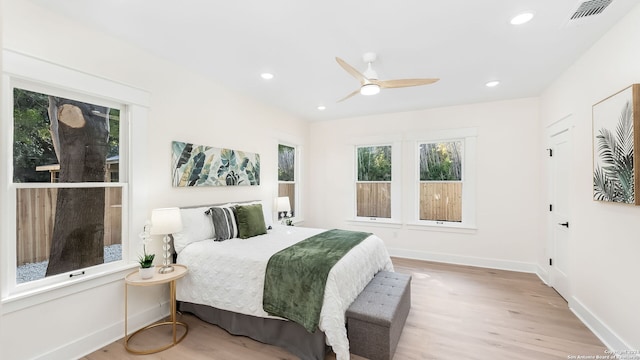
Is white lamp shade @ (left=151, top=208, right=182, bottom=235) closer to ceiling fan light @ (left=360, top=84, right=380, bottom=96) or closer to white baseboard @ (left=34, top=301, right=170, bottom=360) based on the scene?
white baseboard @ (left=34, top=301, right=170, bottom=360)

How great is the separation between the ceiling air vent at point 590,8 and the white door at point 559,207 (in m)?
1.39

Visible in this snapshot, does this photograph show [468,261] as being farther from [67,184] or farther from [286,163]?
[67,184]

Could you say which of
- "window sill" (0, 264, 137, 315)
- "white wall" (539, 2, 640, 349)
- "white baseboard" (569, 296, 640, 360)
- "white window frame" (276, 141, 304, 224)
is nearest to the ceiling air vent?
"white wall" (539, 2, 640, 349)

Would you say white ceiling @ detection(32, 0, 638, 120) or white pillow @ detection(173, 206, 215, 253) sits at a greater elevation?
white ceiling @ detection(32, 0, 638, 120)

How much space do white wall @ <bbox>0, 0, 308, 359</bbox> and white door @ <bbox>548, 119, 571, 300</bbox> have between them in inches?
157

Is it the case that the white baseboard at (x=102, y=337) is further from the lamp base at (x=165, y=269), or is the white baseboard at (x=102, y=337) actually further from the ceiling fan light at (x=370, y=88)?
the ceiling fan light at (x=370, y=88)

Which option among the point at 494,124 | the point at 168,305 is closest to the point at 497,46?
the point at 494,124

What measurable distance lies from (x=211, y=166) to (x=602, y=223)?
4097mm

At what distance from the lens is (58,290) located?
2404 mm

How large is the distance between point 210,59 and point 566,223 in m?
4.42

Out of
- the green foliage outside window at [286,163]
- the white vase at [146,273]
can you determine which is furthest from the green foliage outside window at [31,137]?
the green foliage outside window at [286,163]

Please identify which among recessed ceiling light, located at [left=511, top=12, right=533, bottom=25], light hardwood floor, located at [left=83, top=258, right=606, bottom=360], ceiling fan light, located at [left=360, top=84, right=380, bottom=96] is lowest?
light hardwood floor, located at [left=83, top=258, right=606, bottom=360]

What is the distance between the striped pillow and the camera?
10.9 feet

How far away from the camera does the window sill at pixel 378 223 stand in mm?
5367
